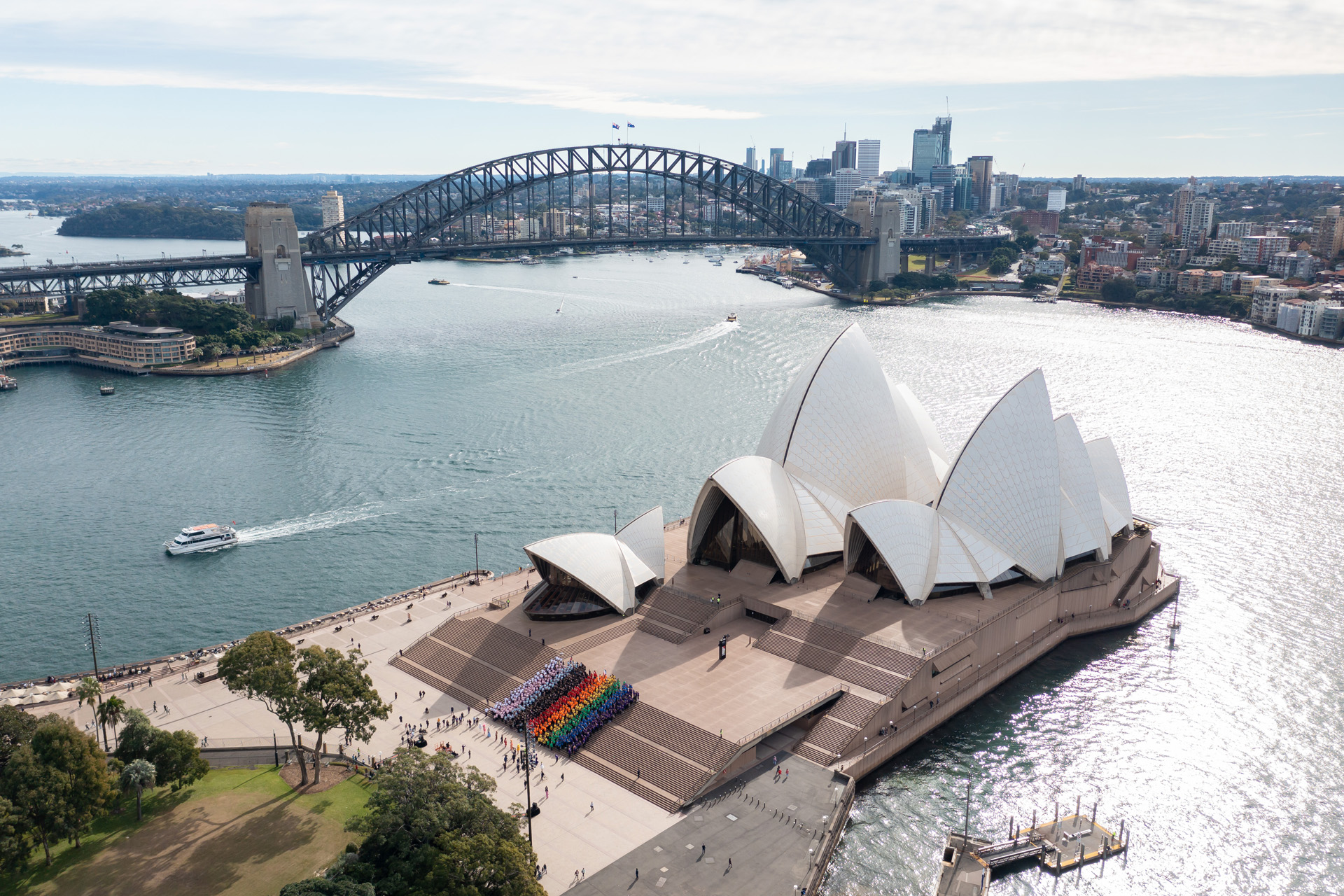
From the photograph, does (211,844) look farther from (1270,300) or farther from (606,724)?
(1270,300)

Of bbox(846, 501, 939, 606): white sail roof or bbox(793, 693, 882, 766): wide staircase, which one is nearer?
bbox(793, 693, 882, 766): wide staircase

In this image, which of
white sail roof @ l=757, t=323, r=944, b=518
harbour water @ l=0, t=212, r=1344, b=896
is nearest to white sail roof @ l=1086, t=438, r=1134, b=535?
harbour water @ l=0, t=212, r=1344, b=896

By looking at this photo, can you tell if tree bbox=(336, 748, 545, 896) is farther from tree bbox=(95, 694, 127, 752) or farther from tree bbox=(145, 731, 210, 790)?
tree bbox=(95, 694, 127, 752)

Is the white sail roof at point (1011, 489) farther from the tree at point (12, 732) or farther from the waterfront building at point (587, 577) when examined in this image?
the tree at point (12, 732)

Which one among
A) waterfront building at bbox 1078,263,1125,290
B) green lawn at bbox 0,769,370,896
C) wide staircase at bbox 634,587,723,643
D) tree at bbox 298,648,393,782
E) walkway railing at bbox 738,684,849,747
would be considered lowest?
green lawn at bbox 0,769,370,896

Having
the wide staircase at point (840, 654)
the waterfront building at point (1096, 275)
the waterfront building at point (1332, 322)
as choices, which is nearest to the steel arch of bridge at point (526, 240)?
the waterfront building at point (1096, 275)

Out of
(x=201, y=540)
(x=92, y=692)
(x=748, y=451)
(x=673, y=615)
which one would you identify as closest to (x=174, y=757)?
(x=92, y=692)
